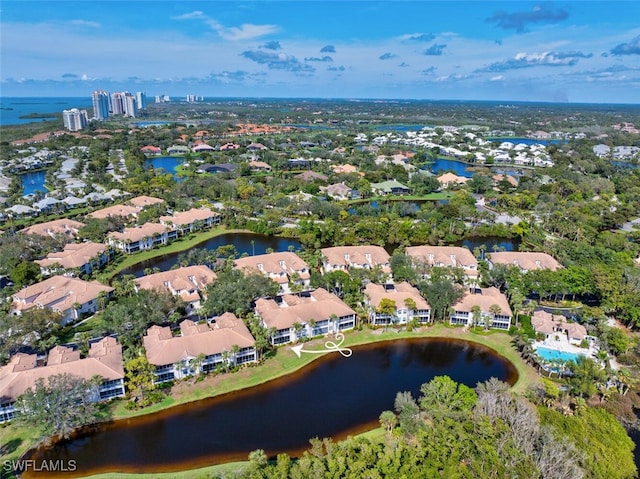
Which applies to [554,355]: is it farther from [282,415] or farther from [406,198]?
[406,198]

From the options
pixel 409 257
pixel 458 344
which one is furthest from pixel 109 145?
pixel 458 344

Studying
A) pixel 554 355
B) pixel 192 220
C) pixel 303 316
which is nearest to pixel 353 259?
pixel 303 316

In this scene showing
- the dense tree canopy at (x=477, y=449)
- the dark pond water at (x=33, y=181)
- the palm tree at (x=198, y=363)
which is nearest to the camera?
the dense tree canopy at (x=477, y=449)

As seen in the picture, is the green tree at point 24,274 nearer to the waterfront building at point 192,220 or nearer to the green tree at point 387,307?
the waterfront building at point 192,220

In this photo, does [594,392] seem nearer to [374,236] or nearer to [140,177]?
[374,236]

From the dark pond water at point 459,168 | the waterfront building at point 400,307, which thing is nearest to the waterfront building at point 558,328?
the waterfront building at point 400,307

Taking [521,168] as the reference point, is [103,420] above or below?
below
